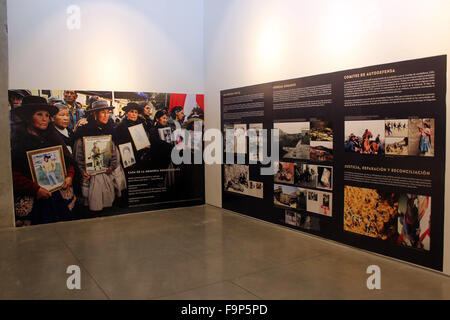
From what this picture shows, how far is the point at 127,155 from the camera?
23.4 feet

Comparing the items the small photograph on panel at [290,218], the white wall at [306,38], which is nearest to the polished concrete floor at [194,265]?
the small photograph on panel at [290,218]

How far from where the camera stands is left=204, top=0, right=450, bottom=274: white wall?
4082 millimetres

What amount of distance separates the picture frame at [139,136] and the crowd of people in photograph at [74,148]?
5 cm

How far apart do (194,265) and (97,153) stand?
11.1ft

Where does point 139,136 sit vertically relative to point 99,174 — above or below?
above

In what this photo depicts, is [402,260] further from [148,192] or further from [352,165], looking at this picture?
[148,192]

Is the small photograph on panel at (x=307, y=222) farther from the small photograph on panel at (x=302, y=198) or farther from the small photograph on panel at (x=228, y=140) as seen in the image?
the small photograph on panel at (x=228, y=140)

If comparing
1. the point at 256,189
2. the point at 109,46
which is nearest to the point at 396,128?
the point at 256,189

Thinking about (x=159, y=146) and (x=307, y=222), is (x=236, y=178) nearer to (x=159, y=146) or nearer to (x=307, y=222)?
(x=159, y=146)

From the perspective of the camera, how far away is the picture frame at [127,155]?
7.08 metres

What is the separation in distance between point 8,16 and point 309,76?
4.88 meters
